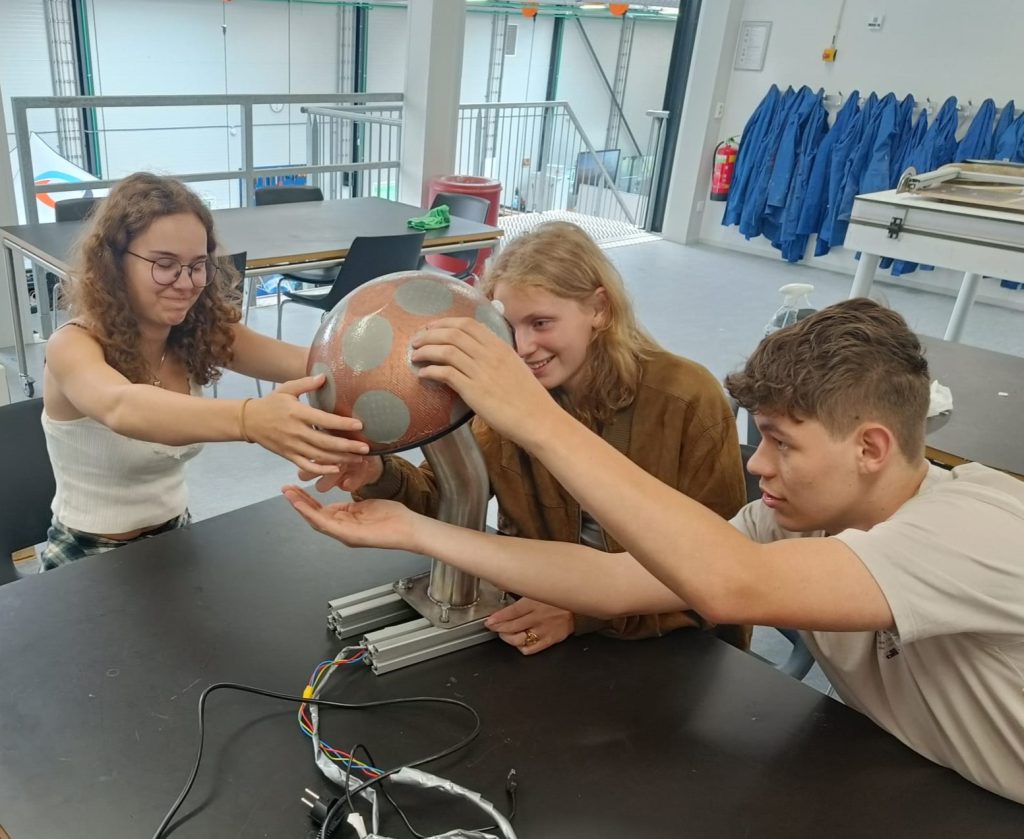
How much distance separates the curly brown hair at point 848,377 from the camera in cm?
105

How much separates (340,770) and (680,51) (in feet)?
27.3

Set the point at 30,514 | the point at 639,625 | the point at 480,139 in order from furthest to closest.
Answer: the point at 480,139
the point at 30,514
the point at 639,625

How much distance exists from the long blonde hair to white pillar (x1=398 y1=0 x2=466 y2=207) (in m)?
4.75

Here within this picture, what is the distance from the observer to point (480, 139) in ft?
24.9

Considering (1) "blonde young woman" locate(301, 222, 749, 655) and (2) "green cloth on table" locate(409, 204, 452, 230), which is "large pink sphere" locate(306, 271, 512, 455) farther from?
(2) "green cloth on table" locate(409, 204, 452, 230)

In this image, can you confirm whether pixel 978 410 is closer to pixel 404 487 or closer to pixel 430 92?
pixel 404 487

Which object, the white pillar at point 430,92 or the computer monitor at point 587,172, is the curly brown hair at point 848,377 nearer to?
the white pillar at point 430,92

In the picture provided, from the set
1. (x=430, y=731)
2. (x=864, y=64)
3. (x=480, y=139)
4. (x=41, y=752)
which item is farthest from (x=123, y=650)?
(x=864, y=64)

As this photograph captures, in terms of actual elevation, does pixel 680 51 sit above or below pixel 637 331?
above

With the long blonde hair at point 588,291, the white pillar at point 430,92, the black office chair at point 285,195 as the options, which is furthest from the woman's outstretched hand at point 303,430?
the white pillar at point 430,92

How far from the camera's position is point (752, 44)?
24.7 ft

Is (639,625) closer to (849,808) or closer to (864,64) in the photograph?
(849,808)

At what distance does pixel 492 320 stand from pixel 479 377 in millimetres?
107

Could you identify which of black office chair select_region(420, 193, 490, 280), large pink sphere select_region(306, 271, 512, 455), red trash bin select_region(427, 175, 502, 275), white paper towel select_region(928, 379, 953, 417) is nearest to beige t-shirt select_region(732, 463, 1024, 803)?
large pink sphere select_region(306, 271, 512, 455)
